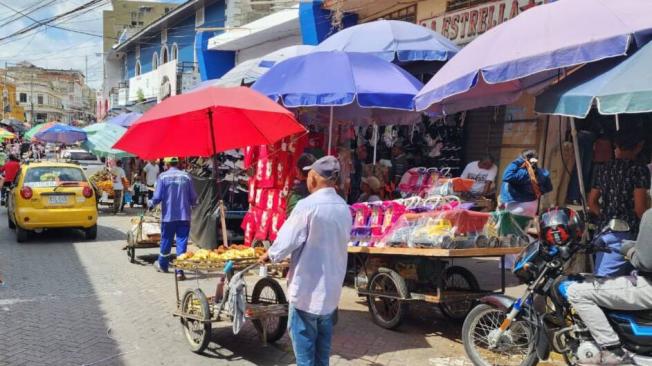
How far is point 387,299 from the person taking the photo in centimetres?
637

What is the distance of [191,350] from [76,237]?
8224 mm

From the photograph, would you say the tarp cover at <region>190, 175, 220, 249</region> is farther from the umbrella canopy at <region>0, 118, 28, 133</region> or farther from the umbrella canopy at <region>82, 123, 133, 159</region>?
the umbrella canopy at <region>0, 118, 28, 133</region>

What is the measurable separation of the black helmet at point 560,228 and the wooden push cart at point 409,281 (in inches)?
39.5

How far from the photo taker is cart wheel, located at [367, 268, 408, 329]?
585cm

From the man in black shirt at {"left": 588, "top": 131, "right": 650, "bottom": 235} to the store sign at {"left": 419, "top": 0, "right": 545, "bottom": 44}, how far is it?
4.75m

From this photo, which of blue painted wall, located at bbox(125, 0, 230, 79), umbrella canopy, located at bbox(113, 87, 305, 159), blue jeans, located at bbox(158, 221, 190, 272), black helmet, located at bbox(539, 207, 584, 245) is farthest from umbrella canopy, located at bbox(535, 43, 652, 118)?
blue painted wall, located at bbox(125, 0, 230, 79)

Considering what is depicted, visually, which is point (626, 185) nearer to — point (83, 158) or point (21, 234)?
point (21, 234)

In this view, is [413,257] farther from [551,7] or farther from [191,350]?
[551,7]

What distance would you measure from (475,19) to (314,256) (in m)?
7.90

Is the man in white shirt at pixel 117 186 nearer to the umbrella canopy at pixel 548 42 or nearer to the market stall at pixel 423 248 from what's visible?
the market stall at pixel 423 248

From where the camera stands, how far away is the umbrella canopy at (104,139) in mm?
17516

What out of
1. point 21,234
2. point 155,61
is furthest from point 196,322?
point 155,61

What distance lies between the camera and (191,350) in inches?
213

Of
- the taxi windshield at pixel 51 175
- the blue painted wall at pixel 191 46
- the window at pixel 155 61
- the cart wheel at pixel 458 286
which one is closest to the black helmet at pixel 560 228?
the cart wheel at pixel 458 286
